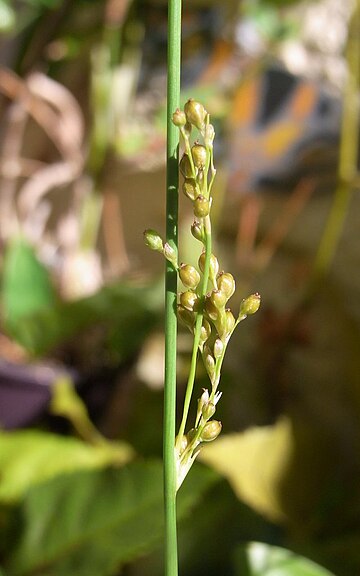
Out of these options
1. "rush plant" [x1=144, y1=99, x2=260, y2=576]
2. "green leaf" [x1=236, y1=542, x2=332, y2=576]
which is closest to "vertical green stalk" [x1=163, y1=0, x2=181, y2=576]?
"rush plant" [x1=144, y1=99, x2=260, y2=576]

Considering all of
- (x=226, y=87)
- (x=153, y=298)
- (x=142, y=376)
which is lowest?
(x=142, y=376)

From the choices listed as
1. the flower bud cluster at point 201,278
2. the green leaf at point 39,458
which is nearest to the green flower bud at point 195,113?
the flower bud cluster at point 201,278

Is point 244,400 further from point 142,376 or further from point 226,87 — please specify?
point 226,87

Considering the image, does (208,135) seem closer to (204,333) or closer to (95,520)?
(204,333)

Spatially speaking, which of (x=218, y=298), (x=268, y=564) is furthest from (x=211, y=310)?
(x=268, y=564)

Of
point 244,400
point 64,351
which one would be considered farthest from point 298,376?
point 64,351

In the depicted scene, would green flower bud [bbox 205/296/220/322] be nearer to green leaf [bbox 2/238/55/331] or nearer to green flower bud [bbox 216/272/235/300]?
green flower bud [bbox 216/272/235/300]
